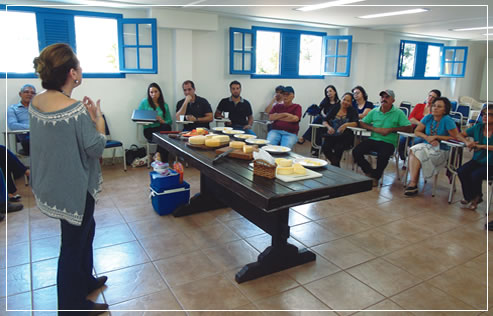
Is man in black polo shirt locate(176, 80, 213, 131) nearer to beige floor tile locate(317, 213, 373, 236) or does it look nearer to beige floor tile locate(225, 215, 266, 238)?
beige floor tile locate(225, 215, 266, 238)

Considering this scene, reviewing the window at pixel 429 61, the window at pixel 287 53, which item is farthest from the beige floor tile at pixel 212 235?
the window at pixel 429 61

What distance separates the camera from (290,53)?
6.86m

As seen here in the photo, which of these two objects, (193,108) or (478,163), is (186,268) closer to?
(478,163)

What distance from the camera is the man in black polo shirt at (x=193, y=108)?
5355 millimetres

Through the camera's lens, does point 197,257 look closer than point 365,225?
Yes

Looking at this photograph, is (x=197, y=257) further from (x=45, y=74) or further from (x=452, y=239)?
(x=452, y=239)

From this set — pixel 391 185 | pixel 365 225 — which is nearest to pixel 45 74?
pixel 365 225

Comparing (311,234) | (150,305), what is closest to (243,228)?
(311,234)

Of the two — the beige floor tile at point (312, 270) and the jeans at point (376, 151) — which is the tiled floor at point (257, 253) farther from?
the jeans at point (376, 151)

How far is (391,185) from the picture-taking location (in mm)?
4641

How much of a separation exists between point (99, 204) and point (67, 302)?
6.38 ft

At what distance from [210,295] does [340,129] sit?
10.3ft

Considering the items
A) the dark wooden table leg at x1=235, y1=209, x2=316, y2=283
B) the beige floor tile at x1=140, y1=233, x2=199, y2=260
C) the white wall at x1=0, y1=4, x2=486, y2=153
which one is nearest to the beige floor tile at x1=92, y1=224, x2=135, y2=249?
the beige floor tile at x1=140, y1=233, x2=199, y2=260

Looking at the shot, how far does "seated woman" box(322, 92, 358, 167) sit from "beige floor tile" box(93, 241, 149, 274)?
2967 mm
